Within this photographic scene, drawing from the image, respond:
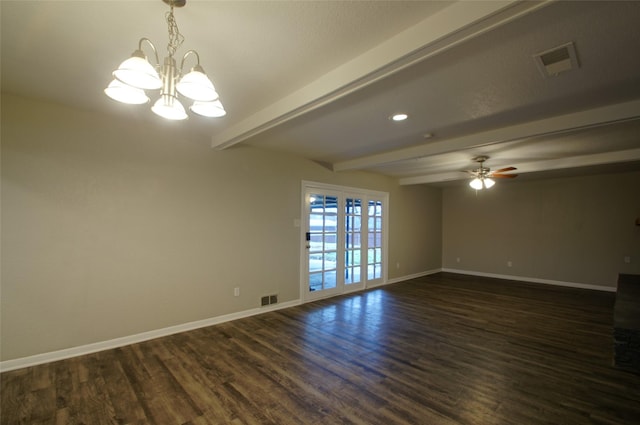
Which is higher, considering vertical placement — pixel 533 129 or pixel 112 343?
pixel 533 129

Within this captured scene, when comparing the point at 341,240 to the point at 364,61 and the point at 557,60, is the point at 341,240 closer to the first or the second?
the point at 364,61

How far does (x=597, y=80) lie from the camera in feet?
7.14

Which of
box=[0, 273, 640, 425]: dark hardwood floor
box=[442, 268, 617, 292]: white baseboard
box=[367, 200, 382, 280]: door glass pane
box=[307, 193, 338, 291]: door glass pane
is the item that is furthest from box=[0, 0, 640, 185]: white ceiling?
box=[442, 268, 617, 292]: white baseboard

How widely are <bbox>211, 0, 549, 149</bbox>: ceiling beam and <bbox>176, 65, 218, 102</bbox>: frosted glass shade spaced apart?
100cm

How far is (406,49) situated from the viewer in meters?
1.68

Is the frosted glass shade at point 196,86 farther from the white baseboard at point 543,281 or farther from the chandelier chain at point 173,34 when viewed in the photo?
the white baseboard at point 543,281

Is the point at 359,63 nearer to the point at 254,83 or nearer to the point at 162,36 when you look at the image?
the point at 254,83

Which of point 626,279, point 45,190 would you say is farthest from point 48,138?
point 626,279

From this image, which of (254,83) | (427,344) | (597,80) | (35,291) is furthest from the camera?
(427,344)

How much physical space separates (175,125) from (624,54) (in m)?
3.96

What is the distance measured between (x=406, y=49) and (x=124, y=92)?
1.61 meters

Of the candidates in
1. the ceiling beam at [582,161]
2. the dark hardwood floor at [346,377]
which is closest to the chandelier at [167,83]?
the dark hardwood floor at [346,377]

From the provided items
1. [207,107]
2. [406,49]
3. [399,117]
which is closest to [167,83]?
[207,107]

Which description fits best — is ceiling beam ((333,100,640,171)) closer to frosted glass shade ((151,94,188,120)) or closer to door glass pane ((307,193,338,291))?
door glass pane ((307,193,338,291))
